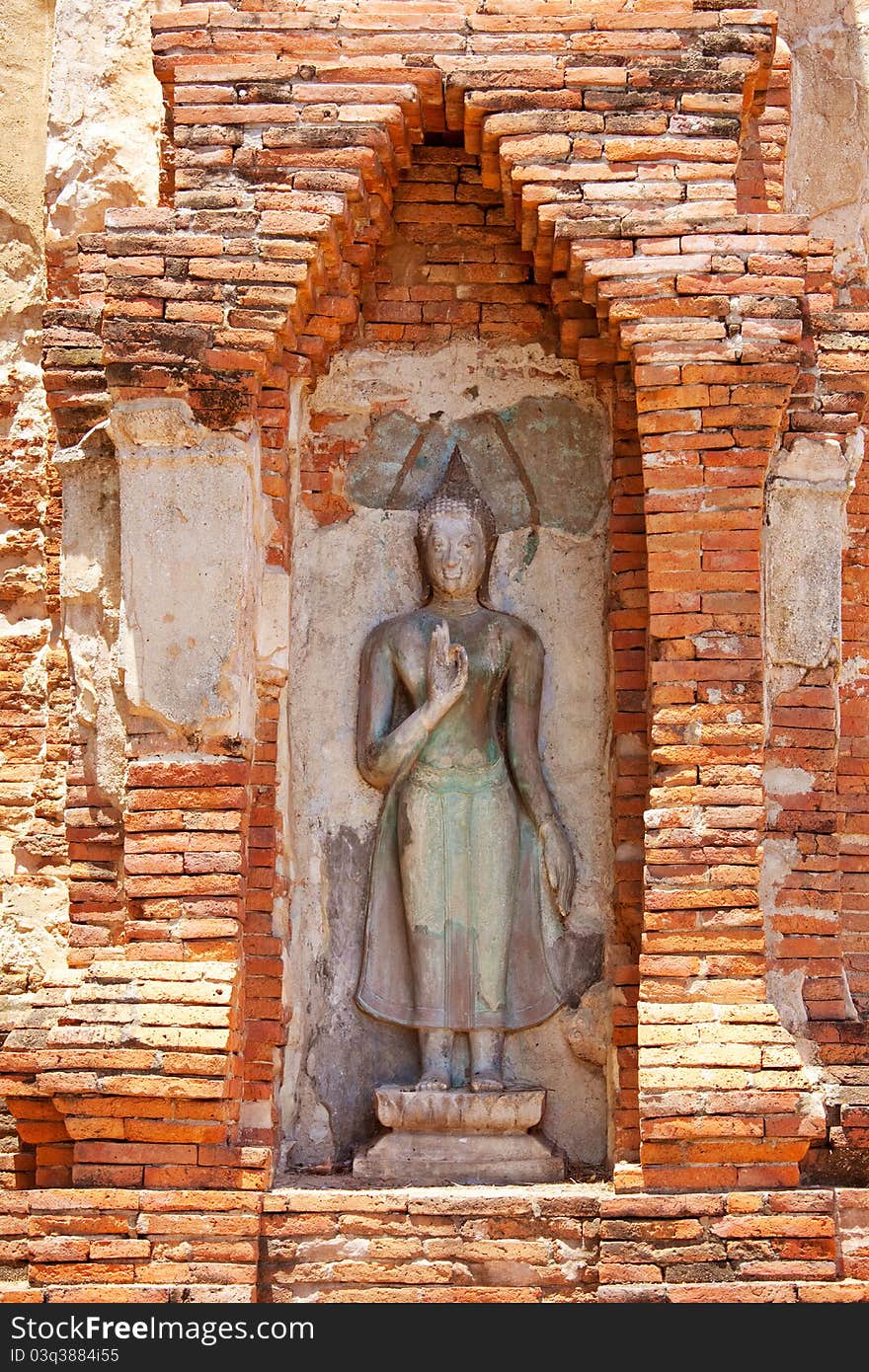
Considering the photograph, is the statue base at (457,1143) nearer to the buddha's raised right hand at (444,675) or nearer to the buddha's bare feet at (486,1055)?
the buddha's bare feet at (486,1055)

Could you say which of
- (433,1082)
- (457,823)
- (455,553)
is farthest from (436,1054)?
(455,553)

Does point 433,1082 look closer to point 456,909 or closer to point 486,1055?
point 486,1055

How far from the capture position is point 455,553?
27.5 ft

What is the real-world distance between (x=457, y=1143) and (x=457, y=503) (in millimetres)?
2437

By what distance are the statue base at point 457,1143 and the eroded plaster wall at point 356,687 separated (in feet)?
0.62

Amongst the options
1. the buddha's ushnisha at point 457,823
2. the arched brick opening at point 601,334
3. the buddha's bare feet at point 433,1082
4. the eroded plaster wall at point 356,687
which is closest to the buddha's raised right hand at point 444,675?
the buddha's ushnisha at point 457,823

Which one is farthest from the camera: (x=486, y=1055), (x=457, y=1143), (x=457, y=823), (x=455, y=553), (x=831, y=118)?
(x=831, y=118)

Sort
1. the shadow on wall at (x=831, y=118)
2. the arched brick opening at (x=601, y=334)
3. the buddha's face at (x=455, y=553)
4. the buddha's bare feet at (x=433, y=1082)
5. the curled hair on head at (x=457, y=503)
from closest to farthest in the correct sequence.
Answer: the arched brick opening at (x=601, y=334) < the buddha's bare feet at (x=433, y=1082) < the buddha's face at (x=455, y=553) < the curled hair on head at (x=457, y=503) < the shadow on wall at (x=831, y=118)

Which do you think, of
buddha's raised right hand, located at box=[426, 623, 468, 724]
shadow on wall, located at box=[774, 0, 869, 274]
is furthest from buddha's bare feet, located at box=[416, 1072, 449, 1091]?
shadow on wall, located at box=[774, 0, 869, 274]

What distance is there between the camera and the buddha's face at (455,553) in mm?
8383

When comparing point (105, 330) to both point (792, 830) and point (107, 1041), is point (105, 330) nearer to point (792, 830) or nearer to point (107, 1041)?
point (107, 1041)

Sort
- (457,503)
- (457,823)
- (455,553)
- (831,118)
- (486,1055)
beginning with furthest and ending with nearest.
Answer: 1. (831,118)
2. (457,503)
3. (455,553)
4. (457,823)
5. (486,1055)

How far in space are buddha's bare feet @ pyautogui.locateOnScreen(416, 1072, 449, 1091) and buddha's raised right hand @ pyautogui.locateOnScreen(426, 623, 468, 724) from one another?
4.29ft

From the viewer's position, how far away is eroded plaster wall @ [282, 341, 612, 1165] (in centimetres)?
820
